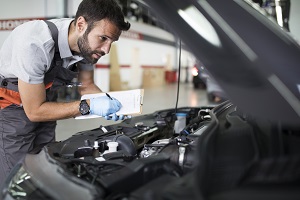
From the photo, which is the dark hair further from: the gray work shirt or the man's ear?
the gray work shirt

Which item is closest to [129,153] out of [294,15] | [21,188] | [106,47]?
[21,188]

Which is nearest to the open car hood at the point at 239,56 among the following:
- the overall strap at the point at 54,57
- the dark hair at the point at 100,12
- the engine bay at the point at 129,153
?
the engine bay at the point at 129,153

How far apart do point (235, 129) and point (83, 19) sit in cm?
109

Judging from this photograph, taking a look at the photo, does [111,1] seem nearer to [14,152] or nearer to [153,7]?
[153,7]

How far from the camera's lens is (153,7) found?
2.94 ft

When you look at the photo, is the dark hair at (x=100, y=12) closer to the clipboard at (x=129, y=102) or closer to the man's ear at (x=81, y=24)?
the man's ear at (x=81, y=24)

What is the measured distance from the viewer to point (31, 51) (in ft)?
5.16

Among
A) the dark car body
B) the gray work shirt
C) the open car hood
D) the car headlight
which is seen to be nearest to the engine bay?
the dark car body

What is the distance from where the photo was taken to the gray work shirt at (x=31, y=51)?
1562 mm

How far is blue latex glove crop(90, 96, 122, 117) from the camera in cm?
165

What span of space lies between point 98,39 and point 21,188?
92 cm

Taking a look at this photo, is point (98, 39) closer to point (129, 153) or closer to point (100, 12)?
point (100, 12)

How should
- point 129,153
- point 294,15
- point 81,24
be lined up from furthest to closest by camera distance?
point 294,15 → point 81,24 → point 129,153

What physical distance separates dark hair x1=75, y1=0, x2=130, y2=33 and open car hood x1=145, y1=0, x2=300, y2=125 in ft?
2.55
